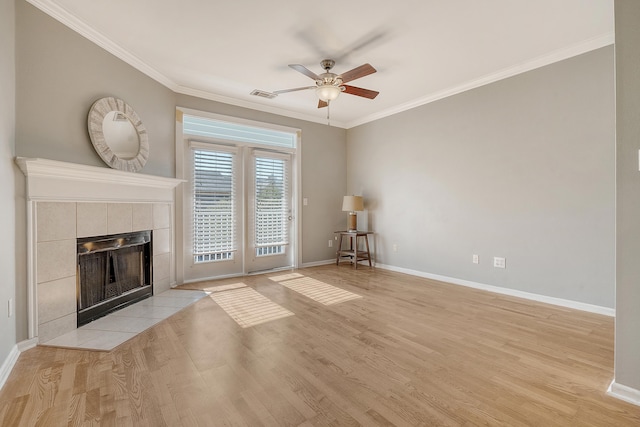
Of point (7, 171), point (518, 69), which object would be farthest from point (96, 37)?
point (518, 69)

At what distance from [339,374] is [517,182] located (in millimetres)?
3140

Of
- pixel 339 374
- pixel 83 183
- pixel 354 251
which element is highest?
pixel 83 183

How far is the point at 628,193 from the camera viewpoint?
5.38ft

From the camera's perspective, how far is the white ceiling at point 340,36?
2447mm

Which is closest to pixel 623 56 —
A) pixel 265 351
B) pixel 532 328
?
Answer: pixel 532 328

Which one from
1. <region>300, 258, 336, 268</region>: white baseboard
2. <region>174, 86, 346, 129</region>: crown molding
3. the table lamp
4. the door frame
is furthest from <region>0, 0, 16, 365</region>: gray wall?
the table lamp

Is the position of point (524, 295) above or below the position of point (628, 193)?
below

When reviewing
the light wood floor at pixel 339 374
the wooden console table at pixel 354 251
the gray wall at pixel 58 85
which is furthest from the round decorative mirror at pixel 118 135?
the wooden console table at pixel 354 251

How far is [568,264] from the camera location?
124 inches

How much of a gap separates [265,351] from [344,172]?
4.29m

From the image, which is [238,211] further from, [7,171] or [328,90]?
[7,171]

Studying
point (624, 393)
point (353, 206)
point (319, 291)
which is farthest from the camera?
point (353, 206)

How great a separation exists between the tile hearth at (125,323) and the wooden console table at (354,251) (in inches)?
103

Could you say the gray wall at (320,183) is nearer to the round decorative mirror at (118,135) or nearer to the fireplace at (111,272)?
the round decorative mirror at (118,135)
